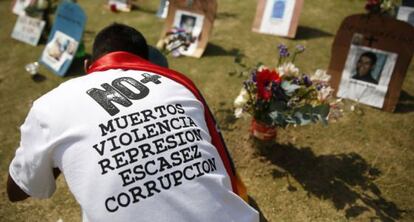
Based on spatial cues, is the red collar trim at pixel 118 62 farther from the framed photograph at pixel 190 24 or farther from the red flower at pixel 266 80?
the framed photograph at pixel 190 24

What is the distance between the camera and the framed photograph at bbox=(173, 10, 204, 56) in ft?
16.0

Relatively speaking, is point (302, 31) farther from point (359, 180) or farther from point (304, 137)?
point (359, 180)

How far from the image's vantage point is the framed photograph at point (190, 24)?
4875 millimetres

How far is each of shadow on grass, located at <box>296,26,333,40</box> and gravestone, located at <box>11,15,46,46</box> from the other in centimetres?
353

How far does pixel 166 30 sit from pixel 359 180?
3124 millimetres

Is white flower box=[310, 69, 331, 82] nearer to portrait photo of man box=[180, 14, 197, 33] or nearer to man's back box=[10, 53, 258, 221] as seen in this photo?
man's back box=[10, 53, 258, 221]

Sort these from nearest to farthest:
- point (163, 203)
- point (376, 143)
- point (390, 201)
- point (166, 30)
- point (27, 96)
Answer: point (163, 203), point (390, 201), point (376, 143), point (27, 96), point (166, 30)

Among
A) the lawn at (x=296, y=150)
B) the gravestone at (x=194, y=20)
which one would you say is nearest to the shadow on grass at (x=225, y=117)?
the lawn at (x=296, y=150)

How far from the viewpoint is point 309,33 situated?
517 cm

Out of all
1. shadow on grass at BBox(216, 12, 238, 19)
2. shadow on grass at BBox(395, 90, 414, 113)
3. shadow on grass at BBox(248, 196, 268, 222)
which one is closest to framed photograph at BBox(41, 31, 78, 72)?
shadow on grass at BBox(216, 12, 238, 19)

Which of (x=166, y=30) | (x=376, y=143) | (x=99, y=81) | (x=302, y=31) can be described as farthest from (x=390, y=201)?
(x=166, y=30)

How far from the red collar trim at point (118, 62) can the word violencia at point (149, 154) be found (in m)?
0.36

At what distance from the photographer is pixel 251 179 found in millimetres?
3211

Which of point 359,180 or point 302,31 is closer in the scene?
point 359,180
